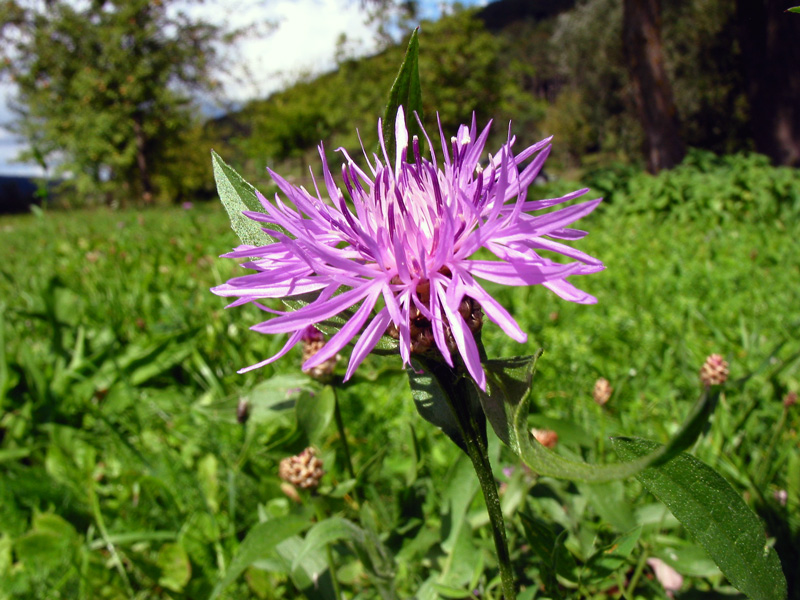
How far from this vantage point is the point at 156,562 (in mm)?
1458

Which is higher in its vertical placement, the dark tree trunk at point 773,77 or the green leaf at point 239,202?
the green leaf at point 239,202

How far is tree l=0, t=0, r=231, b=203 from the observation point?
72.6 ft

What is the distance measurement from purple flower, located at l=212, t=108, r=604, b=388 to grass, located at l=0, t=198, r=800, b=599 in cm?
12

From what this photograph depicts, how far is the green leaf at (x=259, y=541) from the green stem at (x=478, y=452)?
49 centimetres

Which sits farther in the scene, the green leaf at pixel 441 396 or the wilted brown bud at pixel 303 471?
the wilted brown bud at pixel 303 471

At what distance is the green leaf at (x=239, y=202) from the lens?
2.44 feet

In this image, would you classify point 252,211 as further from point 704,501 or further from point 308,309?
point 704,501

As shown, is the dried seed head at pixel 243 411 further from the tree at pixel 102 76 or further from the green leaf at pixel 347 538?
the tree at pixel 102 76

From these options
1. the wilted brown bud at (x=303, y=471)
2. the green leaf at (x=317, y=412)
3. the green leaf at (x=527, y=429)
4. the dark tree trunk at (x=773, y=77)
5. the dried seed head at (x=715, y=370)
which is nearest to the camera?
the green leaf at (x=527, y=429)

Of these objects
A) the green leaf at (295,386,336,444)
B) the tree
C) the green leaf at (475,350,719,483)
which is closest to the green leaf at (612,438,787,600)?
the green leaf at (475,350,719,483)

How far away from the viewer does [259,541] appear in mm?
962

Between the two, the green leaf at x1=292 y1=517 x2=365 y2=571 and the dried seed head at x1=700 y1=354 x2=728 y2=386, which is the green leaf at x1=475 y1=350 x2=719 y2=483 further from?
the dried seed head at x1=700 y1=354 x2=728 y2=386

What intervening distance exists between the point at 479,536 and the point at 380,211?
3.15ft

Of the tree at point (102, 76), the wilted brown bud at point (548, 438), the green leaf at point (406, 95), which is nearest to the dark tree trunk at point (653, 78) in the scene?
the wilted brown bud at point (548, 438)
